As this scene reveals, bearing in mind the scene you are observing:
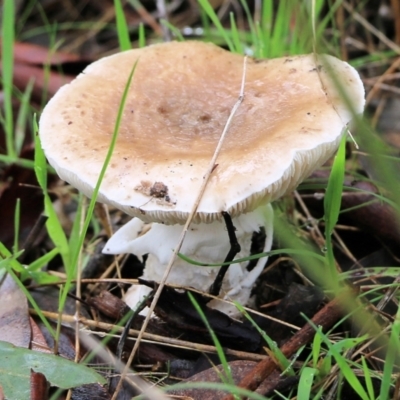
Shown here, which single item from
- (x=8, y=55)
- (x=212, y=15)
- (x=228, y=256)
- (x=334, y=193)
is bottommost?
(x=228, y=256)

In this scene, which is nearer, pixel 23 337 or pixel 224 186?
pixel 224 186

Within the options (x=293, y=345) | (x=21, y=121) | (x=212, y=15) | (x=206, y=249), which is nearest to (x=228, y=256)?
(x=206, y=249)

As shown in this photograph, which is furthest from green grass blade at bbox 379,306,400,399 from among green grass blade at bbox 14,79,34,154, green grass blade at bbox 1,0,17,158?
green grass blade at bbox 14,79,34,154

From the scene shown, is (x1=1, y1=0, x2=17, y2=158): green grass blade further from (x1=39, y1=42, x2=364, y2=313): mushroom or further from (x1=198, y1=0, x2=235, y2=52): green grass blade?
(x1=198, y1=0, x2=235, y2=52): green grass blade

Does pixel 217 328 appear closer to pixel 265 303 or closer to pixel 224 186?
pixel 265 303

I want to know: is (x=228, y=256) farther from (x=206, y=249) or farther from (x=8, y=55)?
(x=8, y=55)

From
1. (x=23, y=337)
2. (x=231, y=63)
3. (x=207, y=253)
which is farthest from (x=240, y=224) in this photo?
(x=23, y=337)

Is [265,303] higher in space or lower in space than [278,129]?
lower
